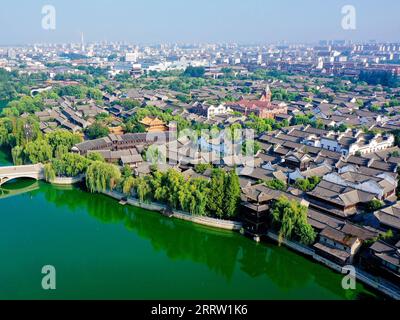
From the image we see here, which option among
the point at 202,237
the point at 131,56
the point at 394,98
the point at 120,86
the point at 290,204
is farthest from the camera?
the point at 131,56

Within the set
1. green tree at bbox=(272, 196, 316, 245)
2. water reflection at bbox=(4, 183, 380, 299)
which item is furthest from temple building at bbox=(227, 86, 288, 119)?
green tree at bbox=(272, 196, 316, 245)

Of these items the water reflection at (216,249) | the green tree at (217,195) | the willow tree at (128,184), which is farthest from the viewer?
the willow tree at (128,184)

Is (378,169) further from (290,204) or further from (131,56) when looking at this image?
(131,56)

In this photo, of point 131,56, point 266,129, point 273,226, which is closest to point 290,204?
point 273,226

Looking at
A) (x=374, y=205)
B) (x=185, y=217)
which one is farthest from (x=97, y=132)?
(x=374, y=205)

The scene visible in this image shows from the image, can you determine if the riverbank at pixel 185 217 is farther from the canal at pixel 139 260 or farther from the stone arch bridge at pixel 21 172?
the stone arch bridge at pixel 21 172

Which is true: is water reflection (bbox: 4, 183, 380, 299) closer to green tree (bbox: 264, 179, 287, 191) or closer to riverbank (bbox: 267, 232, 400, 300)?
riverbank (bbox: 267, 232, 400, 300)

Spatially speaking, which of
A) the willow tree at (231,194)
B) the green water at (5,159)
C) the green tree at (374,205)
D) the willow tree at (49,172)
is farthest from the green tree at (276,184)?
the green water at (5,159)
